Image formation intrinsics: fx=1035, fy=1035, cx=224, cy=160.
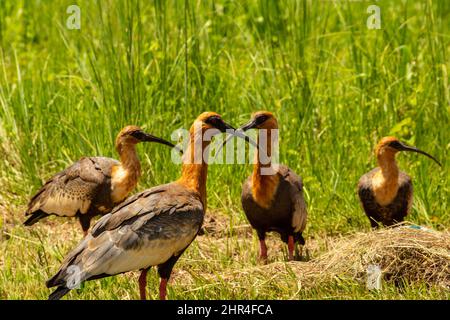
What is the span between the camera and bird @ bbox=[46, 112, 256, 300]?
5836 mm

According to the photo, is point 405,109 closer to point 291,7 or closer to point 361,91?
point 361,91

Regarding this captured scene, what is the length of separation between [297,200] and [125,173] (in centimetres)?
127

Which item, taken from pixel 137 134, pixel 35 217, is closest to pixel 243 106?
pixel 137 134

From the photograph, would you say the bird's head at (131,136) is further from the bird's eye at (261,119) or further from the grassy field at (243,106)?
the bird's eye at (261,119)

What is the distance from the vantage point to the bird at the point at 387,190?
7.62 m

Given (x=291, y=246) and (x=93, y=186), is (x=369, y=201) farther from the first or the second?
(x=93, y=186)

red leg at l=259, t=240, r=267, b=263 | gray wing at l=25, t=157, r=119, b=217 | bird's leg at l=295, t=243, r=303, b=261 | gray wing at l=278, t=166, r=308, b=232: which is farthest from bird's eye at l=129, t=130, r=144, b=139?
bird's leg at l=295, t=243, r=303, b=261

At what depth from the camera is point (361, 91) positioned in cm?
865

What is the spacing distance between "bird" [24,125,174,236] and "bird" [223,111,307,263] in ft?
2.71

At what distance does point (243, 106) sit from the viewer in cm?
873

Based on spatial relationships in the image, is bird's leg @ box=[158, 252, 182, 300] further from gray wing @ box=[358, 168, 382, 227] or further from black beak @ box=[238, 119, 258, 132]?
gray wing @ box=[358, 168, 382, 227]

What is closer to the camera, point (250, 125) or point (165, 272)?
point (165, 272)

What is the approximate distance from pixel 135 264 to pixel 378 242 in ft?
5.36

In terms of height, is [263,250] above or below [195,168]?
below
